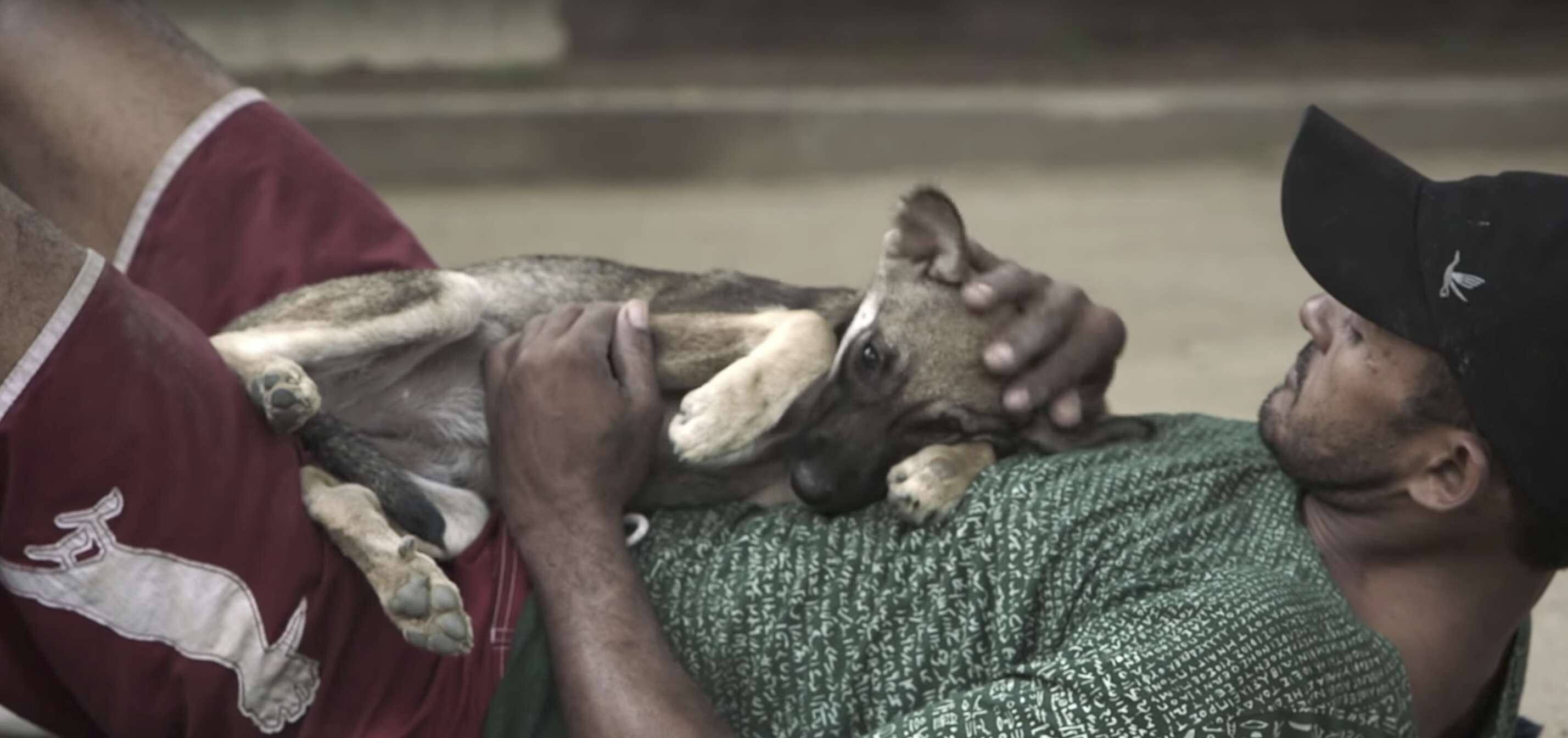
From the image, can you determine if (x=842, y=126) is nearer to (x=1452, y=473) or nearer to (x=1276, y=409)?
(x=1276, y=409)

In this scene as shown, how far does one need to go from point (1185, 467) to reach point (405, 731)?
4.04ft

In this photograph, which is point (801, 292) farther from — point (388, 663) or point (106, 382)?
point (106, 382)

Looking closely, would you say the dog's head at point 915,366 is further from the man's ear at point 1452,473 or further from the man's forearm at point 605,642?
the man's ear at point 1452,473

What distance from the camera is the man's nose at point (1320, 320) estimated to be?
248 cm

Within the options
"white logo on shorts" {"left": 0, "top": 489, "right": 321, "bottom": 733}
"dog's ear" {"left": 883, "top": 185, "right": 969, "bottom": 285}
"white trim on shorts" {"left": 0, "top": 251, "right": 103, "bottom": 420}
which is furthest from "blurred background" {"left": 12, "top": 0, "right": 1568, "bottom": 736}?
"white trim on shorts" {"left": 0, "top": 251, "right": 103, "bottom": 420}

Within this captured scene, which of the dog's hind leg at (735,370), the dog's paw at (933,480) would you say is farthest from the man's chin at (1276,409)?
the dog's hind leg at (735,370)

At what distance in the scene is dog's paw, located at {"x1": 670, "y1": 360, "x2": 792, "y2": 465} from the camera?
9.12 feet

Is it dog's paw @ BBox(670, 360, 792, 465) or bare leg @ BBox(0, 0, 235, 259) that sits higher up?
bare leg @ BBox(0, 0, 235, 259)

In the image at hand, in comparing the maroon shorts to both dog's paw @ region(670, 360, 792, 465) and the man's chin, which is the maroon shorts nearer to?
dog's paw @ region(670, 360, 792, 465)

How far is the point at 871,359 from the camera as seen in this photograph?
115 inches

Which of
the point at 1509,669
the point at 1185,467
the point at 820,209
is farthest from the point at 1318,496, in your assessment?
the point at 820,209

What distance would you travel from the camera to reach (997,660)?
227cm

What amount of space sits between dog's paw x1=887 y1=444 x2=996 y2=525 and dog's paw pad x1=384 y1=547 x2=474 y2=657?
26.7 inches

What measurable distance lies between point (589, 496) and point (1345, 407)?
3.76 ft
